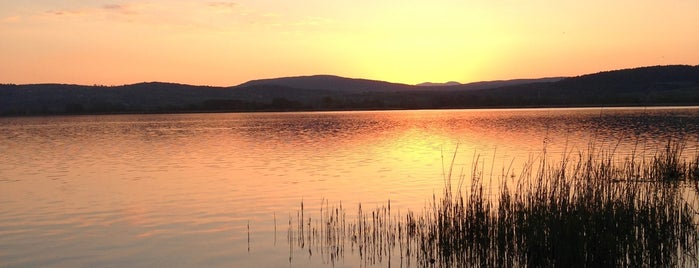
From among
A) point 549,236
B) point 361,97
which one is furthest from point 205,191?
point 361,97

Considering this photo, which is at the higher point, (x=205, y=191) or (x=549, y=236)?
(x=549, y=236)

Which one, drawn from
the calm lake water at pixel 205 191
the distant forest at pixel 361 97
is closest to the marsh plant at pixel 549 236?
the calm lake water at pixel 205 191

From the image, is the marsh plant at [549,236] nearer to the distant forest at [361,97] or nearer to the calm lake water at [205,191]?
the calm lake water at [205,191]

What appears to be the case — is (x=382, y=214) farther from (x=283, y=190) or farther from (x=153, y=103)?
(x=153, y=103)

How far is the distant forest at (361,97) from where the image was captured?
138 m

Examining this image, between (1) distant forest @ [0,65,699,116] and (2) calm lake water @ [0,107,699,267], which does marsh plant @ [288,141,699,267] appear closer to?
(2) calm lake water @ [0,107,699,267]

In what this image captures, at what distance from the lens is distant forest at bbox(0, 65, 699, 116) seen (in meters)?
138

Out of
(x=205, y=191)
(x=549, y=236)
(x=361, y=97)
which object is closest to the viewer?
(x=549, y=236)

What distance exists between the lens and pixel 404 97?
163m

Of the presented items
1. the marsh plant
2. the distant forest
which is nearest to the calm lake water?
the marsh plant

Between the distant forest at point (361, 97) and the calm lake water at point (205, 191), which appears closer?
the calm lake water at point (205, 191)

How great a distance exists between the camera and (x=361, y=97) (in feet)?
567

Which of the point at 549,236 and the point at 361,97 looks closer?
the point at 549,236

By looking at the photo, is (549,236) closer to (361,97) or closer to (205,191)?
(205,191)
